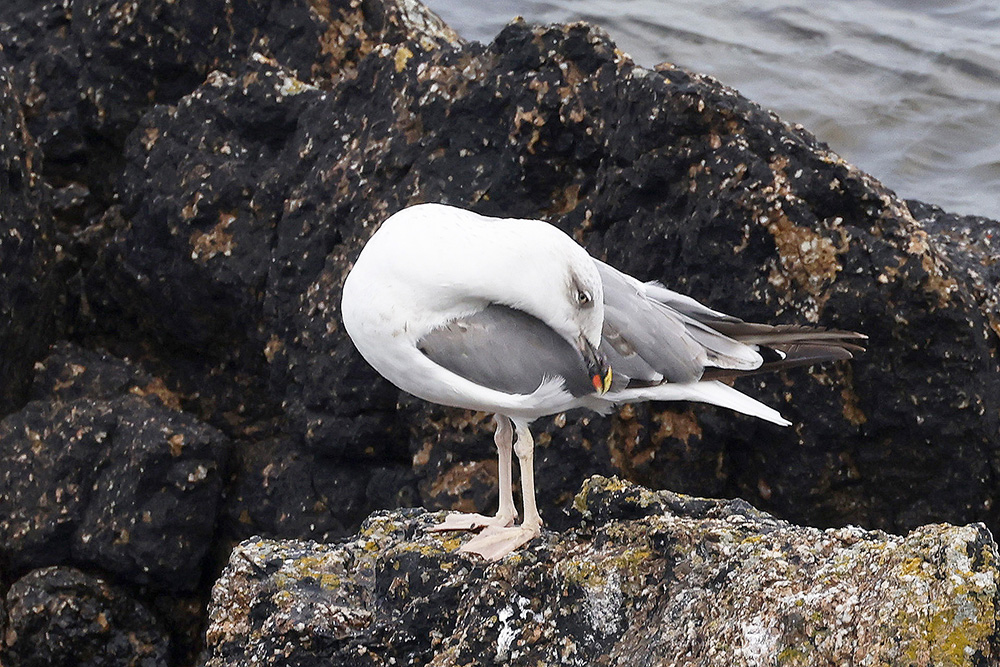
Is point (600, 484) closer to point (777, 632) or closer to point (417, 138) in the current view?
point (777, 632)

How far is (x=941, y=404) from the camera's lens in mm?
5293

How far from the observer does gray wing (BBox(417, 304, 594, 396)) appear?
421 centimetres

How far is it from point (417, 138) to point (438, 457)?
1623 millimetres

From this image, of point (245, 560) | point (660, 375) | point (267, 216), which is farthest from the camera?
point (267, 216)

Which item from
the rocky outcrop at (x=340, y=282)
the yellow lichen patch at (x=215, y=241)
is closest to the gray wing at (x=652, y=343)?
the rocky outcrop at (x=340, y=282)

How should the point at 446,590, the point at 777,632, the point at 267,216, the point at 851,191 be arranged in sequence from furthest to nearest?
the point at 267,216 < the point at 851,191 < the point at 446,590 < the point at 777,632

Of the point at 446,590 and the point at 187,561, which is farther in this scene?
the point at 187,561

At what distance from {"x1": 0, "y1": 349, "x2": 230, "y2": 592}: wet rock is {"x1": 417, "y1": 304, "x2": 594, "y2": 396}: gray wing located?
2.26 m

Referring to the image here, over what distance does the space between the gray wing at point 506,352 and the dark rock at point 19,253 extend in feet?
9.64

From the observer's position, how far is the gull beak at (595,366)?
4270 millimetres

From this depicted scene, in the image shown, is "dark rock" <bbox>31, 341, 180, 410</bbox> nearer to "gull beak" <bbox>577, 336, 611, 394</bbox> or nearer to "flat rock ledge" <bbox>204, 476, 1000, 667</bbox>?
"flat rock ledge" <bbox>204, 476, 1000, 667</bbox>

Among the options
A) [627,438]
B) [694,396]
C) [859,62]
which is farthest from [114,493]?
[859,62]

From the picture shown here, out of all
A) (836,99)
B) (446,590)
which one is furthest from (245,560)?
(836,99)

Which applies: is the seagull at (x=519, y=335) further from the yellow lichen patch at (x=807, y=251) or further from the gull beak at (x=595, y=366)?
the yellow lichen patch at (x=807, y=251)
